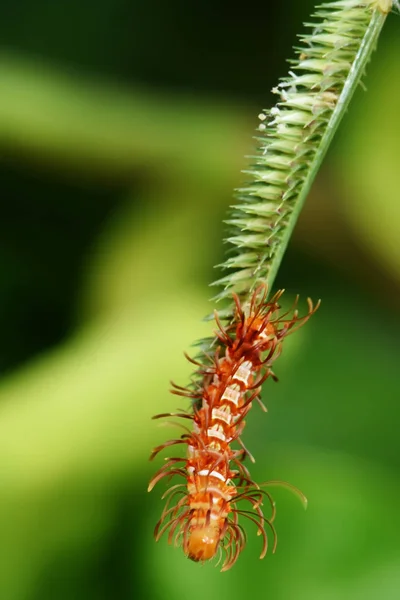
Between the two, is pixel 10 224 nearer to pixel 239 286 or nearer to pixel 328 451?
pixel 328 451

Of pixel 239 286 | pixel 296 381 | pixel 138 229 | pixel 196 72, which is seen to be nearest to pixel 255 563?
pixel 296 381

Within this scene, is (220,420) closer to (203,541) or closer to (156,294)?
(203,541)

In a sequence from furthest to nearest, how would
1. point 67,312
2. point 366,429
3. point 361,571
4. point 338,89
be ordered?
1. point 67,312
2. point 366,429
3. point 361,571
4. point 338,89

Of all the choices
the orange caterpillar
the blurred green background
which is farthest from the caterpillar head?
the blurred green background

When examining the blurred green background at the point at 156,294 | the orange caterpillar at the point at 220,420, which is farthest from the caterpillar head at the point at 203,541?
the blurred green background at the point at 156,294

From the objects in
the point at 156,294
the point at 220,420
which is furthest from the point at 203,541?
the point at 156,294

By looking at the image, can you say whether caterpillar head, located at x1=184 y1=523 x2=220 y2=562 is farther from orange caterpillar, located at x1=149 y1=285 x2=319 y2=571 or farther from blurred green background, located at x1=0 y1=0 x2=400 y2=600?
blurred green background, located at x1=0 y1=0 x2=400 y2=600

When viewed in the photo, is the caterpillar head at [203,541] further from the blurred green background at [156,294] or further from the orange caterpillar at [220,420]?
the blurred green background at [156,294]

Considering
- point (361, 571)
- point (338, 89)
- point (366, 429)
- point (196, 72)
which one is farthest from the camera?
point (196, 72)
